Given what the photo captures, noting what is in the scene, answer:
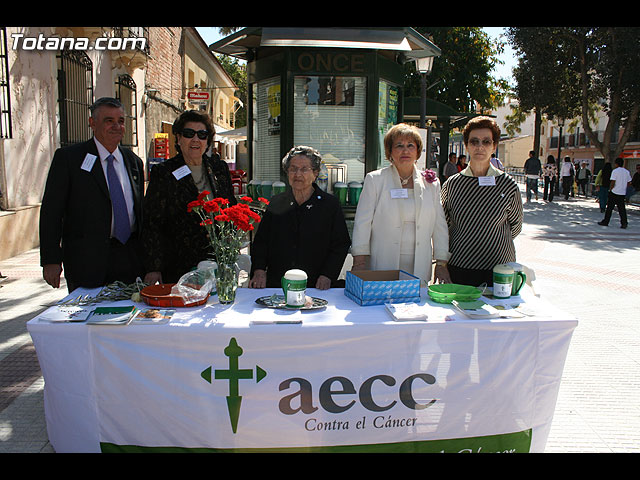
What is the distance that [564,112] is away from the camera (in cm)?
1988

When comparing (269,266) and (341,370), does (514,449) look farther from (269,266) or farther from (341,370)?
(269,266)

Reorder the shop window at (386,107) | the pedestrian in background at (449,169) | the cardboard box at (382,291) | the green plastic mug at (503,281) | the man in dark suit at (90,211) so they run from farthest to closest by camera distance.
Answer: the pedestrian in background at (449,169) < the shop window at (386,107) < the man in dark suit at (90,211) < the green plastic mug at (503,281) < the cardboard box at (382,291)

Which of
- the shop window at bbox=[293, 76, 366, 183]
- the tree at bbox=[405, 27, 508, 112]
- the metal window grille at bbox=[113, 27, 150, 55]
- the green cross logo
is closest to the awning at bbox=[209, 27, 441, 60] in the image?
the shop window at bbox=[293, 76, 366, 183]

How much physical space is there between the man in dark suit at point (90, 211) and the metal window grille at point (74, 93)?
7.43 meters

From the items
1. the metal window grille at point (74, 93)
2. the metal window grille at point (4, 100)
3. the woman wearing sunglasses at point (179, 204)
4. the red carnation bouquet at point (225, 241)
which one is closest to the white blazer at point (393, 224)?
the red carnation bouquet at point (225, 241)

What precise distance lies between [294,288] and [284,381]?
0.49m

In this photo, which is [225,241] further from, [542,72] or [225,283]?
[542,72]

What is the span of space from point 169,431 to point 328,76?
462 cm

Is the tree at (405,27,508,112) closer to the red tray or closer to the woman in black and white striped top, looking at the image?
the woman in black and white striped top

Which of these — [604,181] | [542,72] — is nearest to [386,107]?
[604,181]

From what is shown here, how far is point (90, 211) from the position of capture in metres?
3.18

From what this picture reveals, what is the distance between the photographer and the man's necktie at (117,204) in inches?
129

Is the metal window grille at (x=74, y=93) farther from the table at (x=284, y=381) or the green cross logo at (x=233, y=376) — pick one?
the green cross logo at (x=233, y=376)

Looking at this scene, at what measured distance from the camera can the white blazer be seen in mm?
3402
